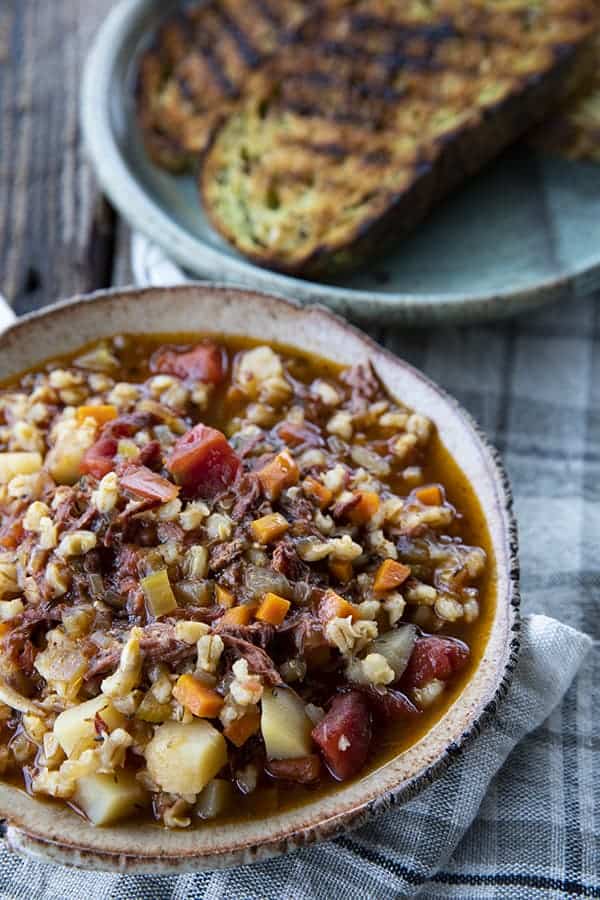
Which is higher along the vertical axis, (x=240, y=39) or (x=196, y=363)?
(x=240, y=39)

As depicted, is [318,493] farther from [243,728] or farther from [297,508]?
[243,728]

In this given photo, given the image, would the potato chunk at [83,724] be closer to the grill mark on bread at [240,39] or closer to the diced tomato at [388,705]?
the diced tomato at [388,705]

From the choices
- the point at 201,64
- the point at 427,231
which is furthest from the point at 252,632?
the point at 201,64

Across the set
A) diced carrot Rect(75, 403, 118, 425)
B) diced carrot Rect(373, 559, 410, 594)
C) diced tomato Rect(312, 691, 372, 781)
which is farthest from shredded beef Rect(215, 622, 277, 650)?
diced carrot Rect(75, 403, 118, 425)

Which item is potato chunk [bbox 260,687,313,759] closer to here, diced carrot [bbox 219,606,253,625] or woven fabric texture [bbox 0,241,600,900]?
diced carrot [bbox 219,606,253,625]

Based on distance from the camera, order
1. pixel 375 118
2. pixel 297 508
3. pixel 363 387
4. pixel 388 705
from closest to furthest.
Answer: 1. pixel 388 705
2. pixel 297 508
3. pixel 363 387
4. pixel 375 118
